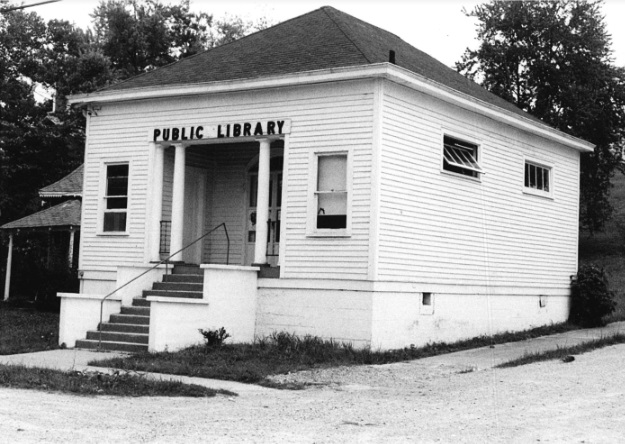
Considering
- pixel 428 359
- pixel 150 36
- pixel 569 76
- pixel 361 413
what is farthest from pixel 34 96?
pixel 361 413

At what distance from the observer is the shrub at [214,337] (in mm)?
16734

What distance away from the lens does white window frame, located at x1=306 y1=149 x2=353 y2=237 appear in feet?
56.5

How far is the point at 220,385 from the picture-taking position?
13.1 m

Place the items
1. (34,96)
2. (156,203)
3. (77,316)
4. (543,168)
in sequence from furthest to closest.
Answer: (34,96) < (543,168) < (156,203) < (77,316)

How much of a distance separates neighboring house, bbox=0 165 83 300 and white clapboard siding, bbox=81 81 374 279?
9.44m

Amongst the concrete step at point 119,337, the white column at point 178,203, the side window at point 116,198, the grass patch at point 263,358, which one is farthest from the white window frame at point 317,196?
the side window at point 116,198

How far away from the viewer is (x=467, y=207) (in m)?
19.9

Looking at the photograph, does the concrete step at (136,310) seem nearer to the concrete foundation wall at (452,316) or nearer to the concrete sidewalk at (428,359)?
the concrete sidewalk at (428,359)

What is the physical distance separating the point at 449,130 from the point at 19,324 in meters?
11.7

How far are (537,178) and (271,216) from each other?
288 inches

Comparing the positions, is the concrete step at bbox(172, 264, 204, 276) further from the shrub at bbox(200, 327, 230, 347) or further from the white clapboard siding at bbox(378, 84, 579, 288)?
the white clapboard siding at bbox(378, 84, 579, 288)

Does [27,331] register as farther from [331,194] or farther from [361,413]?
[361,413]

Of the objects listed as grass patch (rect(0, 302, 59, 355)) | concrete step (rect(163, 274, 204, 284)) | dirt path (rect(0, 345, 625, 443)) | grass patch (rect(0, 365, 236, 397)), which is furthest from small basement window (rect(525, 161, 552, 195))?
grass patch (rect(0, 365, 236, 397))

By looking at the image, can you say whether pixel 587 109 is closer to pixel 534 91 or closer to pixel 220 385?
pixel 534 91
